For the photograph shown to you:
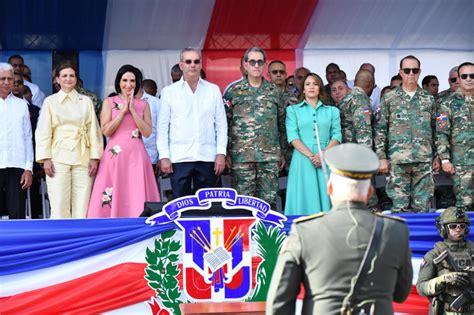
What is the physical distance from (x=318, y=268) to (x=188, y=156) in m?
3.97

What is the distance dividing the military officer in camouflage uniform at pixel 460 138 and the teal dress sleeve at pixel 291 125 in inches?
48.7

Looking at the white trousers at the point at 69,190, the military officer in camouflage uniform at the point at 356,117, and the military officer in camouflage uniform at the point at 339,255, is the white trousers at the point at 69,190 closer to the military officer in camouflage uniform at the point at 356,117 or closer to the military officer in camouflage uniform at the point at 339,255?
the military officer in camouflage uniform at the point at 356,117

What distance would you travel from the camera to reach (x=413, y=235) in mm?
7270

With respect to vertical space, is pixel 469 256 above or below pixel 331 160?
below

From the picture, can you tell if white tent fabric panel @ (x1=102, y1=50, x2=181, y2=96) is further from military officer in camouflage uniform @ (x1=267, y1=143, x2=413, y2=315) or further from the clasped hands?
military officer in camouflage uniform @ (x1=267, y1=143, x2=413, y2=315)

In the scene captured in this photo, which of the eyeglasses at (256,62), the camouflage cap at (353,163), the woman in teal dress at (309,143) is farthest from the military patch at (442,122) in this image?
the camouflage cap at (353,163)

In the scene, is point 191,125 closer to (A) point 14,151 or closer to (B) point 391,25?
(A) point 14,151

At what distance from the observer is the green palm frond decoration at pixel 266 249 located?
22.9 feet

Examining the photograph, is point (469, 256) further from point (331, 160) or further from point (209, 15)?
point (209, 15)

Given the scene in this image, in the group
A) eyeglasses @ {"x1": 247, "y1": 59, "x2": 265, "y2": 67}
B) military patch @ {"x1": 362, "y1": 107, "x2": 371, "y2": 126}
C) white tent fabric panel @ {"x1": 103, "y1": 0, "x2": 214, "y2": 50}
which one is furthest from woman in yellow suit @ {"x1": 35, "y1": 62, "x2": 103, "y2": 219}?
white tent fabric panel @ {"x1": 103, "y1": 0, "x2": 214, "y2": 50}

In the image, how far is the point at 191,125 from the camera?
25.2ft

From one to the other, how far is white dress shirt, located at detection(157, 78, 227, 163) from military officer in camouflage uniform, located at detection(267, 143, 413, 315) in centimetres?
386

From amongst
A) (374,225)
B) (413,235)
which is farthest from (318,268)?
(413,235)

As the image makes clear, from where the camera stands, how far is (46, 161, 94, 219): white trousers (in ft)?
24.7
